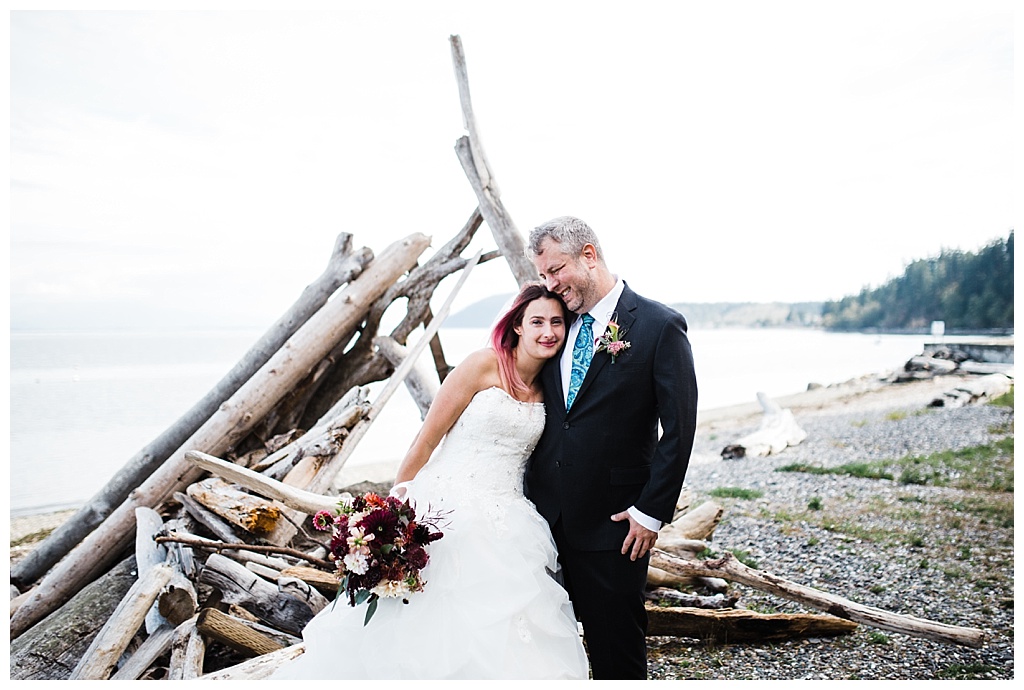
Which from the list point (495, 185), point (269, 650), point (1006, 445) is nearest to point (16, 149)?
point (495, 185)

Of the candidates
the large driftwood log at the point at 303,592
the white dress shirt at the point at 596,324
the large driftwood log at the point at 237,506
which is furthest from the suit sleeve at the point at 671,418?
the large driftwood log at the point at 237,506

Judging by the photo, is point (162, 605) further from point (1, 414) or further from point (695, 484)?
point (695, 484)

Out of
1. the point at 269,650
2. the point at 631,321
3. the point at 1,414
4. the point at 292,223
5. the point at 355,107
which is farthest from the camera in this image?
the point at 292,223

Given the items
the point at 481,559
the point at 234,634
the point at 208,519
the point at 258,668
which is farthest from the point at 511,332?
the point at 208,519

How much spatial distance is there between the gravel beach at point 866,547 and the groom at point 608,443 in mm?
1583

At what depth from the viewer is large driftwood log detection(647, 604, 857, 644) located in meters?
5.19

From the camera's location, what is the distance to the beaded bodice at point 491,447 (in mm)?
3754

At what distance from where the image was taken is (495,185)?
6344 millimetres

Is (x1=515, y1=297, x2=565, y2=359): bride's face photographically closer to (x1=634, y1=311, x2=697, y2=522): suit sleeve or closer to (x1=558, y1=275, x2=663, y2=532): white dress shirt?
(x1=558, y1=275, x2=663, y2=532): white dress shirt

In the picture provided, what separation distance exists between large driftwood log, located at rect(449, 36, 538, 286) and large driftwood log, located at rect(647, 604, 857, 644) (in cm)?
282

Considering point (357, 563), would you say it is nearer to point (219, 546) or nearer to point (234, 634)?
point (234, 634)

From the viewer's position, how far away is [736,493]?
33.8 ft

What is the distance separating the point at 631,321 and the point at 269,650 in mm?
3111

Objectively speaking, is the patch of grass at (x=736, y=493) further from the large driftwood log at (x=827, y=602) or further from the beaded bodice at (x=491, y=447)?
the beaded bodice at (x=491, y=447)
